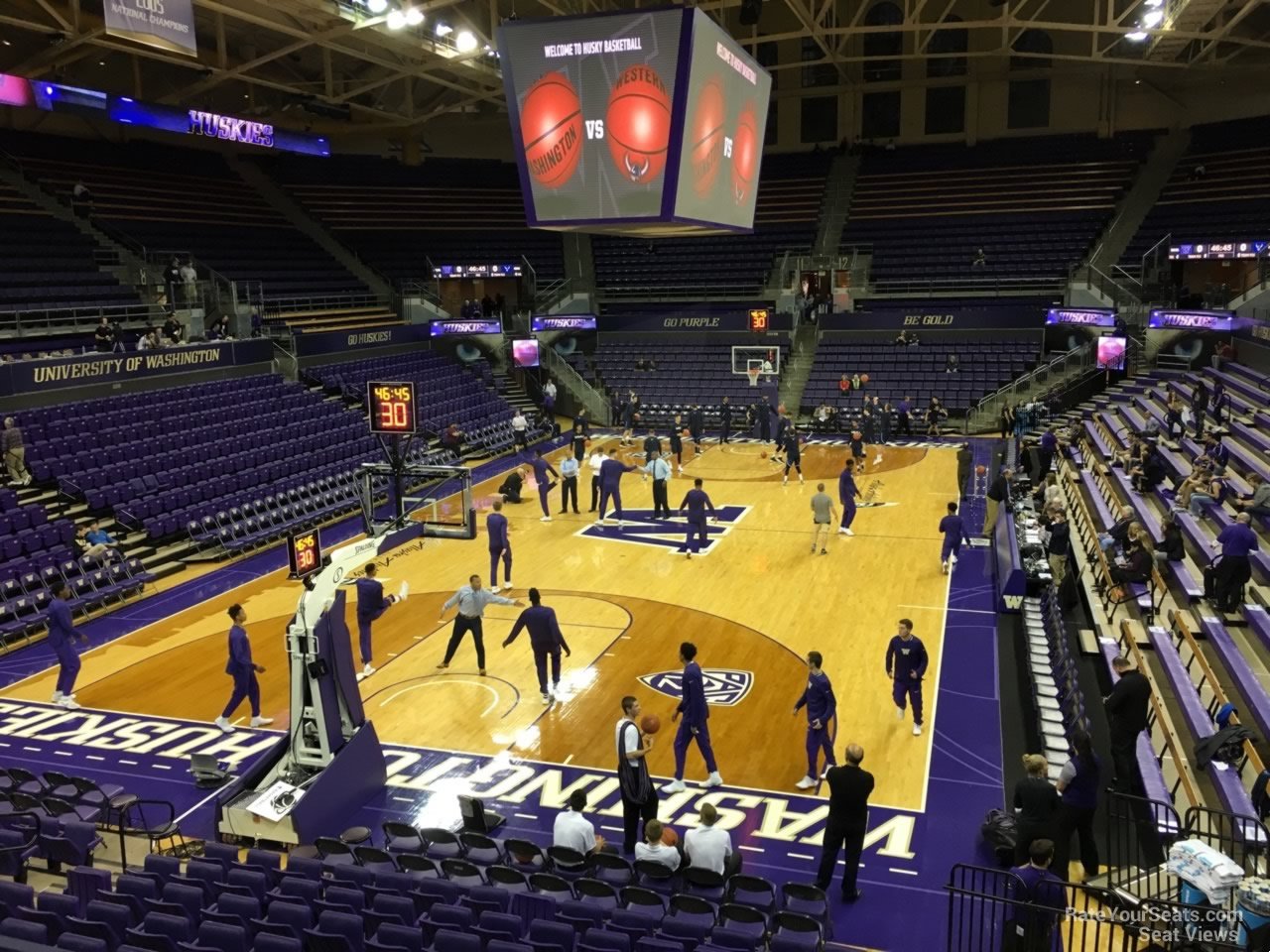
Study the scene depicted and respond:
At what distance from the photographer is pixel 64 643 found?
12.3m

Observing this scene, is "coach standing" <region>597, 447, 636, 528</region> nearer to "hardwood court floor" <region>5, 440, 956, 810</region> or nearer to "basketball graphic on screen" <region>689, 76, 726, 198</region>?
"hardwood court floor" <region>5, 440, 956, 810</region>

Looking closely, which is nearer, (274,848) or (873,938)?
(873,938)

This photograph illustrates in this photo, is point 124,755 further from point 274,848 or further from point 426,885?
point 426,885

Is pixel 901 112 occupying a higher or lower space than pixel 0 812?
higher

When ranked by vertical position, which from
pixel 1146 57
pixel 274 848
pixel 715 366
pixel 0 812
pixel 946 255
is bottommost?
pixel 274 848

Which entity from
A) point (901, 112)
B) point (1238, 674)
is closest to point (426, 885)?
point (1238, 674)

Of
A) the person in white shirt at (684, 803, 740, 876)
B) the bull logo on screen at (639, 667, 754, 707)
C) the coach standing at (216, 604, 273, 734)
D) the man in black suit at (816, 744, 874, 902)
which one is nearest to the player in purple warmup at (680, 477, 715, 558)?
the bull logo on screen at (639, 667, 754, 707)

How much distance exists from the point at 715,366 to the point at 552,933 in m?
30.4

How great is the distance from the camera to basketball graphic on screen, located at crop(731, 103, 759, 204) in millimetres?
13605

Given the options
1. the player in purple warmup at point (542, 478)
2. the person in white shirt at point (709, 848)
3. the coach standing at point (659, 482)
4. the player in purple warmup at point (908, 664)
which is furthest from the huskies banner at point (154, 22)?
the person in white shirt at point (709, 848)

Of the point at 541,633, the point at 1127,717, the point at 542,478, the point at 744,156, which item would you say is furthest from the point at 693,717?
the point at 542,478

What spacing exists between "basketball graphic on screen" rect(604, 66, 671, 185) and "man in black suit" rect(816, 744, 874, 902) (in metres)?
7.16

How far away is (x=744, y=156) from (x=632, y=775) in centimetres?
906

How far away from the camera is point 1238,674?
1056 centimetres
